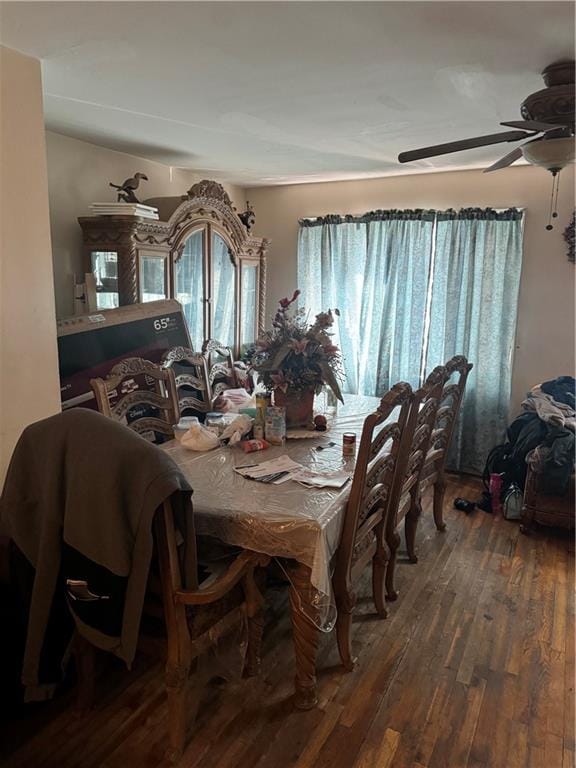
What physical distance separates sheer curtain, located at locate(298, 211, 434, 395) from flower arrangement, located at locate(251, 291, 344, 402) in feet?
5.82

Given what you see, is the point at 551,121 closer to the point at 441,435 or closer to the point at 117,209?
the point at 441,435

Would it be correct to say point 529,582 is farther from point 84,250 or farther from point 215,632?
point 84,250

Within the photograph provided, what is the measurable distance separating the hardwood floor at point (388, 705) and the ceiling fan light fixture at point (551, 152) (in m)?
1.96

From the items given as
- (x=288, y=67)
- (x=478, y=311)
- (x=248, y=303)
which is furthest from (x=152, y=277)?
(x=478, y=311)

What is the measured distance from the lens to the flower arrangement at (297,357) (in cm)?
255

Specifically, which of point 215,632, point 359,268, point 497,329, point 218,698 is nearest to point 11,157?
point 215,632

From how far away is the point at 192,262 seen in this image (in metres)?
3.62

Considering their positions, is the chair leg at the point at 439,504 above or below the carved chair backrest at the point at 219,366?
below

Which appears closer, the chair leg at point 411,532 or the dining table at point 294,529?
the dining table at point 294,529

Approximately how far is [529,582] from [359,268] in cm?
270

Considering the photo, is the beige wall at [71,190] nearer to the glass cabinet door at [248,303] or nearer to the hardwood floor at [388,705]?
the glass cabinet door at [248,303]

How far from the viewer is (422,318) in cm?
414

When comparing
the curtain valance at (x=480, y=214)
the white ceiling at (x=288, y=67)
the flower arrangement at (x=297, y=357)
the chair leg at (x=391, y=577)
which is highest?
the white ceiling at (x=288, y=67)

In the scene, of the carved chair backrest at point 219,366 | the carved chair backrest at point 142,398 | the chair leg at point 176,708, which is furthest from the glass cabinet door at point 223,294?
the chair leg at point 176,708
